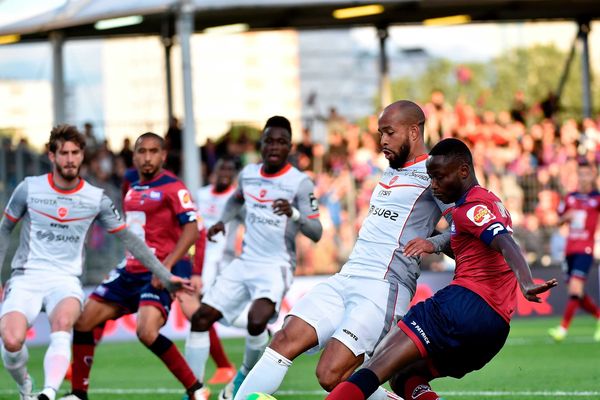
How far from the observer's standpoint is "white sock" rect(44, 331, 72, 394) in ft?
29.7

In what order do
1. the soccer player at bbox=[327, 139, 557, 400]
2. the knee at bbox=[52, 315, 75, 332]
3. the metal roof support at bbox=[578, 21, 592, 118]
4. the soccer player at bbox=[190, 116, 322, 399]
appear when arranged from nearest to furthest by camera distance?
the soccer player at bbox=[327, 139, 557, 400], the knee at bbox=[52, 315, 75, 332], the soccer player at bbox=[190, 116, 322, 399], the metal roof support at bbox=[578, 21, 592, 118]

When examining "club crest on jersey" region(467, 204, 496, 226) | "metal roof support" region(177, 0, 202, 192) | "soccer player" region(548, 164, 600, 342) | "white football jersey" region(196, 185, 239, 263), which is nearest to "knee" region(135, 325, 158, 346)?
"club crest on jersey" region(467, 204, 496, 226)

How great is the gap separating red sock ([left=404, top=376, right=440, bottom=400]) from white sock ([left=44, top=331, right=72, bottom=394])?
304 centimetres

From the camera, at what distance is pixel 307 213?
10.4m

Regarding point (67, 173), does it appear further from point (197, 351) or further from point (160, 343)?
point (197, 351)

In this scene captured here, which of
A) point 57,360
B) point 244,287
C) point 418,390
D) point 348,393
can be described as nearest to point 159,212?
point 244,287

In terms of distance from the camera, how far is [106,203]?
9742 mm

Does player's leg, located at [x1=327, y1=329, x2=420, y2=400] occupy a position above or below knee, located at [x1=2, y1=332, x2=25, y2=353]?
above

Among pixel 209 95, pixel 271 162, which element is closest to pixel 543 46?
pixel 209 95

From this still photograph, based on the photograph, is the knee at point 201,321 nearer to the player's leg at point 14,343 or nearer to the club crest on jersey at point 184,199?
the club crest on jersey at point 184,199

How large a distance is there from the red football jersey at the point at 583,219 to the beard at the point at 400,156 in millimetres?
9690

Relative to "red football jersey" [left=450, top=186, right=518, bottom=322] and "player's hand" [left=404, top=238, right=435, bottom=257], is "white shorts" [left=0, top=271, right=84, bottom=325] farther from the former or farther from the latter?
"red football jersey" [left=450, top=186, right=518, bottom=322]

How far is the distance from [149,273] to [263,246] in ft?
3.92

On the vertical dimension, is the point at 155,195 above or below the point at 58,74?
below
